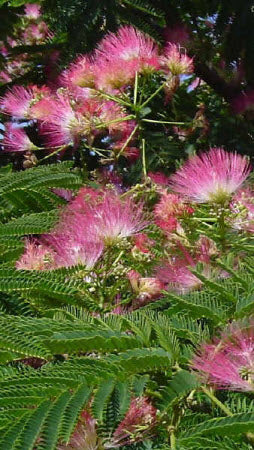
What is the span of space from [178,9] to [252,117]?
625mm

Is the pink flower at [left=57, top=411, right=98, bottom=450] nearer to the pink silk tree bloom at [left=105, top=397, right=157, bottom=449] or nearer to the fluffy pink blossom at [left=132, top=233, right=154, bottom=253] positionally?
the pink silk tree bloom at [left=105, top=397, right=157, bottom=449]

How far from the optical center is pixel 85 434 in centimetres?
139

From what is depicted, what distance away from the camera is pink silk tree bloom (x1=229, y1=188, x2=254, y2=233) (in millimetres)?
2107

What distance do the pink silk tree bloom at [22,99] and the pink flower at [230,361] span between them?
207 centimetres

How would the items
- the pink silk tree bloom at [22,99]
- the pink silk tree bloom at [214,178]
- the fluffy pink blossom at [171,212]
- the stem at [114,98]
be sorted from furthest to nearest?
the pink silk tree bloom at [22,99] → the stem at [114,98] → the fluffy pink blossom at [171,212] → the pink silk tree bloom at [214,178]

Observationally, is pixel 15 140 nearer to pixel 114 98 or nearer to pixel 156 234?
pixel 114 98

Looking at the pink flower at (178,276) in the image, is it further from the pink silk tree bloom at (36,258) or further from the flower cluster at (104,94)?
the flower cluster at (104,94)

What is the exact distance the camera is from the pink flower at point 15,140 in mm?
3595

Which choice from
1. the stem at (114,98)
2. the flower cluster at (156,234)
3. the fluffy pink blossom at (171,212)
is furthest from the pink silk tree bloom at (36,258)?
the stem at (114,98)

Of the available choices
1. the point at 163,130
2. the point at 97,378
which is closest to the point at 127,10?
the point at 163,130

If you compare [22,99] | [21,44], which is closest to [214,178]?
[22,99]

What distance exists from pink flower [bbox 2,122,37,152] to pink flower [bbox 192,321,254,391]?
2150 mm

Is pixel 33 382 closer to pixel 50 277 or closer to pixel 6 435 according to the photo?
pixel 6 435

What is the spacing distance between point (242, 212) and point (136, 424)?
0.82 meters
